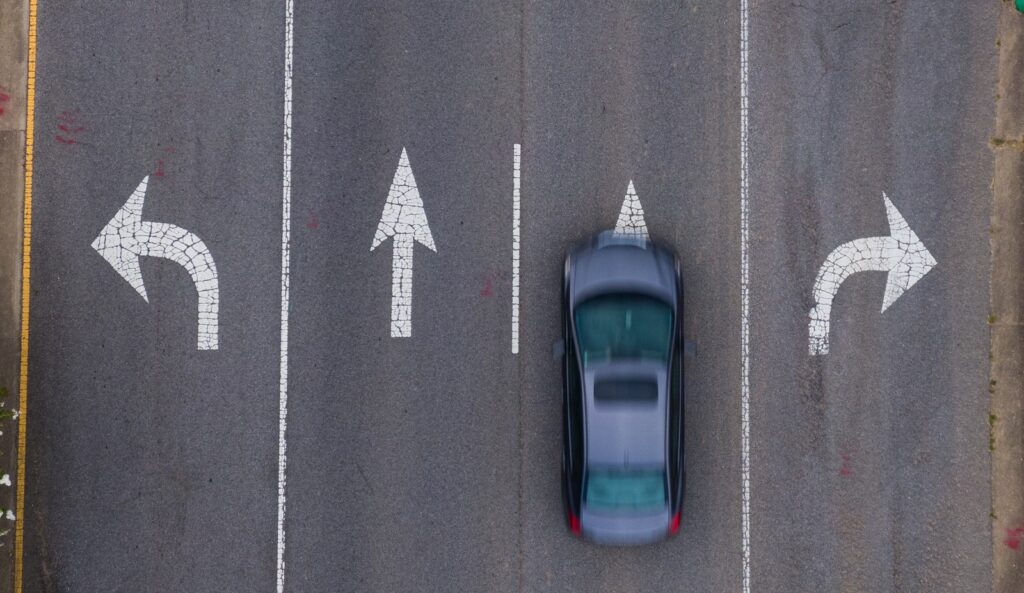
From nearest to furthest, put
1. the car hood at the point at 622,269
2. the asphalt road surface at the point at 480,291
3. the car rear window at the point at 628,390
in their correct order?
the car rear window at the point at 628,390, the car hood at the point at 622,269, the asphalt road surface at the point at 480,291

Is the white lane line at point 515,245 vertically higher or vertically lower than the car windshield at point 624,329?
higher

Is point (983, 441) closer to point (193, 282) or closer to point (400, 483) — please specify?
point (400, 483)

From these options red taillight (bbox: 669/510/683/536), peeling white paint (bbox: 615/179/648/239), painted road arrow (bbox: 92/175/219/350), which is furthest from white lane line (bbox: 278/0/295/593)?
red taillight (bbox: 669/510/683/536)

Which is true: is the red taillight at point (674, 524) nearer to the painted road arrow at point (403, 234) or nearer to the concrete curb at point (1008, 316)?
the painted road arrow at point (403, 234)

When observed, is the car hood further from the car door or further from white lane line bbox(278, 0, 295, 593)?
white lane line bbox(278, 0, 295, 593)

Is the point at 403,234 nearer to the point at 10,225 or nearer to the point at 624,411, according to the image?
the point at 624,411

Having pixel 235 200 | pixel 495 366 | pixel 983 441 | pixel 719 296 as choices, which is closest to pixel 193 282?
pixel 235 200

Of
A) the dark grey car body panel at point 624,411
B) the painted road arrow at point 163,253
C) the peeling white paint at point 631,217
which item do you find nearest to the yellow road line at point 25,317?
the painted road arrow at point 163,253
